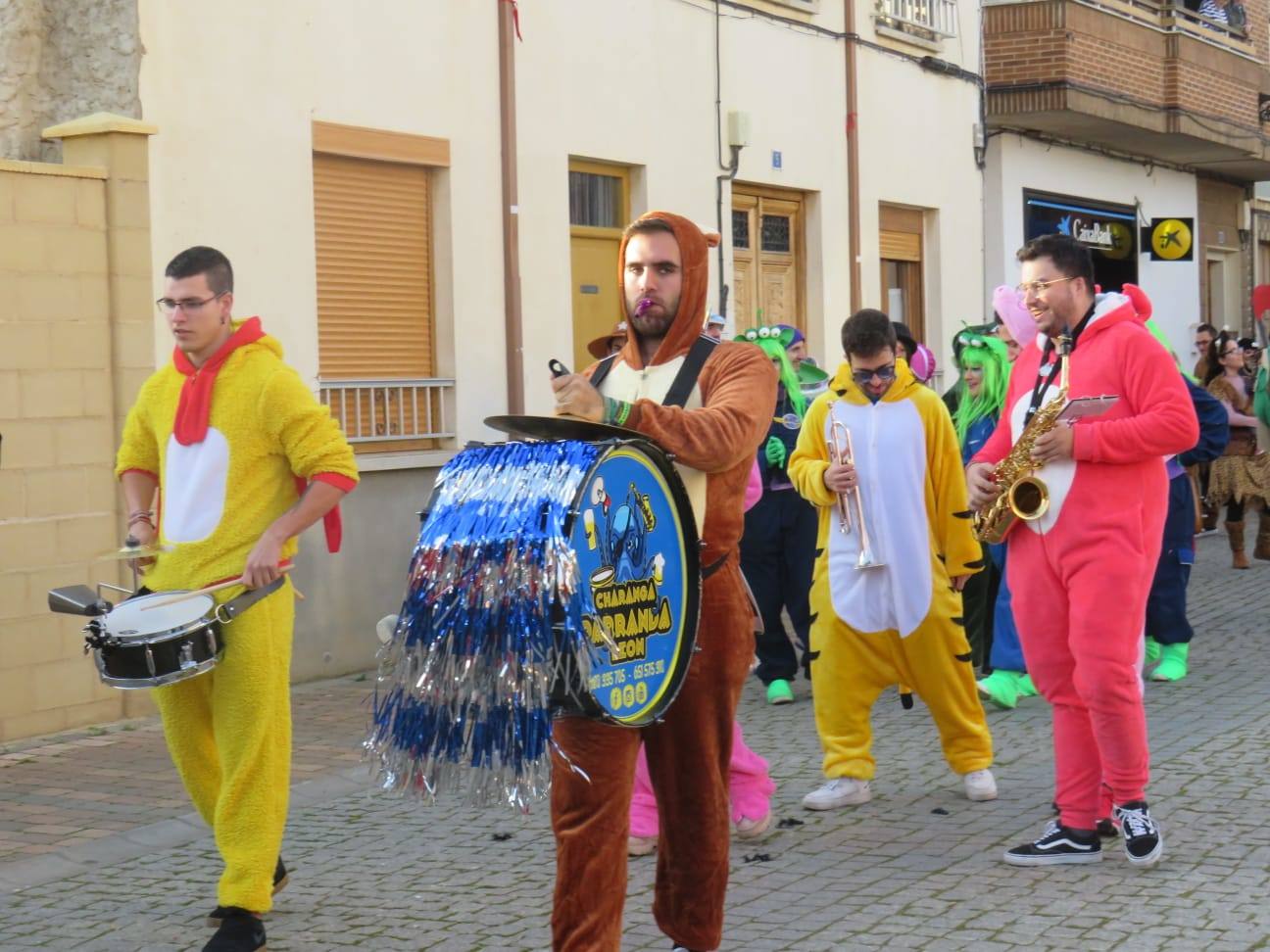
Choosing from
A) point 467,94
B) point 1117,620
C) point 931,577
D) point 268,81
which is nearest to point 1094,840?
point 1117,620

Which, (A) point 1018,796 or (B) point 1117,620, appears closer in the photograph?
(B) point 1117,620

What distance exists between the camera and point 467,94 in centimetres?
1242

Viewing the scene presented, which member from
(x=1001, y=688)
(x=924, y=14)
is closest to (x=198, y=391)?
(x=1001, y=688)

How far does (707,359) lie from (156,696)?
2.05 metres

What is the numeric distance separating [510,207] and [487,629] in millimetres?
8594

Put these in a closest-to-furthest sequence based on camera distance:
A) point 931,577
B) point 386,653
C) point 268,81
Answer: point 386,653 < point 931,577 < point 268,81

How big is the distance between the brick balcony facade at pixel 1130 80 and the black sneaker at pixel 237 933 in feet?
52.3

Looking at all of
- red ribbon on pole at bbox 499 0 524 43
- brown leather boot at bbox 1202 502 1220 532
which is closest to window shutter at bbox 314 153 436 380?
red ribbon on pole at bbox 499 0 524 43

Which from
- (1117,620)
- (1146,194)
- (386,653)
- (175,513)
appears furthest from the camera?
(1146,194)

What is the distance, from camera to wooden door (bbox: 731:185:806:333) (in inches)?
635

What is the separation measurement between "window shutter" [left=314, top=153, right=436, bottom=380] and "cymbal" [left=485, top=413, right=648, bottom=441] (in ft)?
23.2

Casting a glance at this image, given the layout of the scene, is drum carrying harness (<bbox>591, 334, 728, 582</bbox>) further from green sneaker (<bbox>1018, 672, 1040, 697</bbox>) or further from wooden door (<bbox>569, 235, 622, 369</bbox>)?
wooden door (<bbox>569, 235, 622, 369</bbox>)

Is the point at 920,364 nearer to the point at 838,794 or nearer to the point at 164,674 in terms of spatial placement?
the point at 838,794

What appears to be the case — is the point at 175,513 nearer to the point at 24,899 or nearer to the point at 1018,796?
the point at 24,899
